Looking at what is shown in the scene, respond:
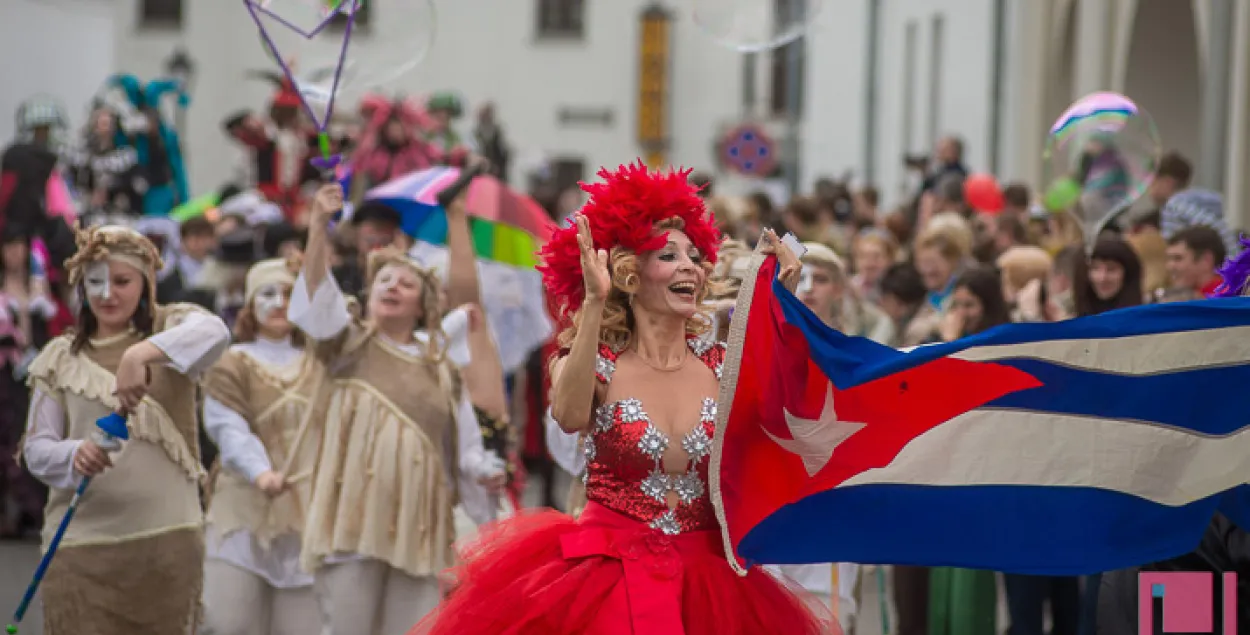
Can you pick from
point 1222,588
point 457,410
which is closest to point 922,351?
point 1222,588

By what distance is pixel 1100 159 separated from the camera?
10602 millimetres

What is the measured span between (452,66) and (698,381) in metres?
37.3

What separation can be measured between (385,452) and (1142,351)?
3.27 metres

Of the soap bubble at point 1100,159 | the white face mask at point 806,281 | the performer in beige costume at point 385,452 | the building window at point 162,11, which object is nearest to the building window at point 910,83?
the soap bubble at point 1100,159

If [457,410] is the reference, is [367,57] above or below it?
above

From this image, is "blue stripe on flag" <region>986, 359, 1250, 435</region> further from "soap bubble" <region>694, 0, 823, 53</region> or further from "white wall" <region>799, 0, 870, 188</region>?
"white wall" <region>799, 0, 870, 188</region>

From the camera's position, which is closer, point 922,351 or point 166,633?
point 922,351

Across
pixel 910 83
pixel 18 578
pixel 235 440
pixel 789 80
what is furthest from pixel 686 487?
pixel 789 80

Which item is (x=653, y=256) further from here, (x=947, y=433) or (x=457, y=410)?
(x=457, y=410)

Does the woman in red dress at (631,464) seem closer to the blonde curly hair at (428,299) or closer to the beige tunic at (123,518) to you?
the beige tunic at (123,518)

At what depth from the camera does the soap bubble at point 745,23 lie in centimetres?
1183

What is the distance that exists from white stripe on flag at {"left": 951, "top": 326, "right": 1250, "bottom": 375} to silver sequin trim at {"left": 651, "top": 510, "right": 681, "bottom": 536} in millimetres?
1089

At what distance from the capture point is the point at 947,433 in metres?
5.99

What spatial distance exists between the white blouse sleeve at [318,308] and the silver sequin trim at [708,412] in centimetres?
240
